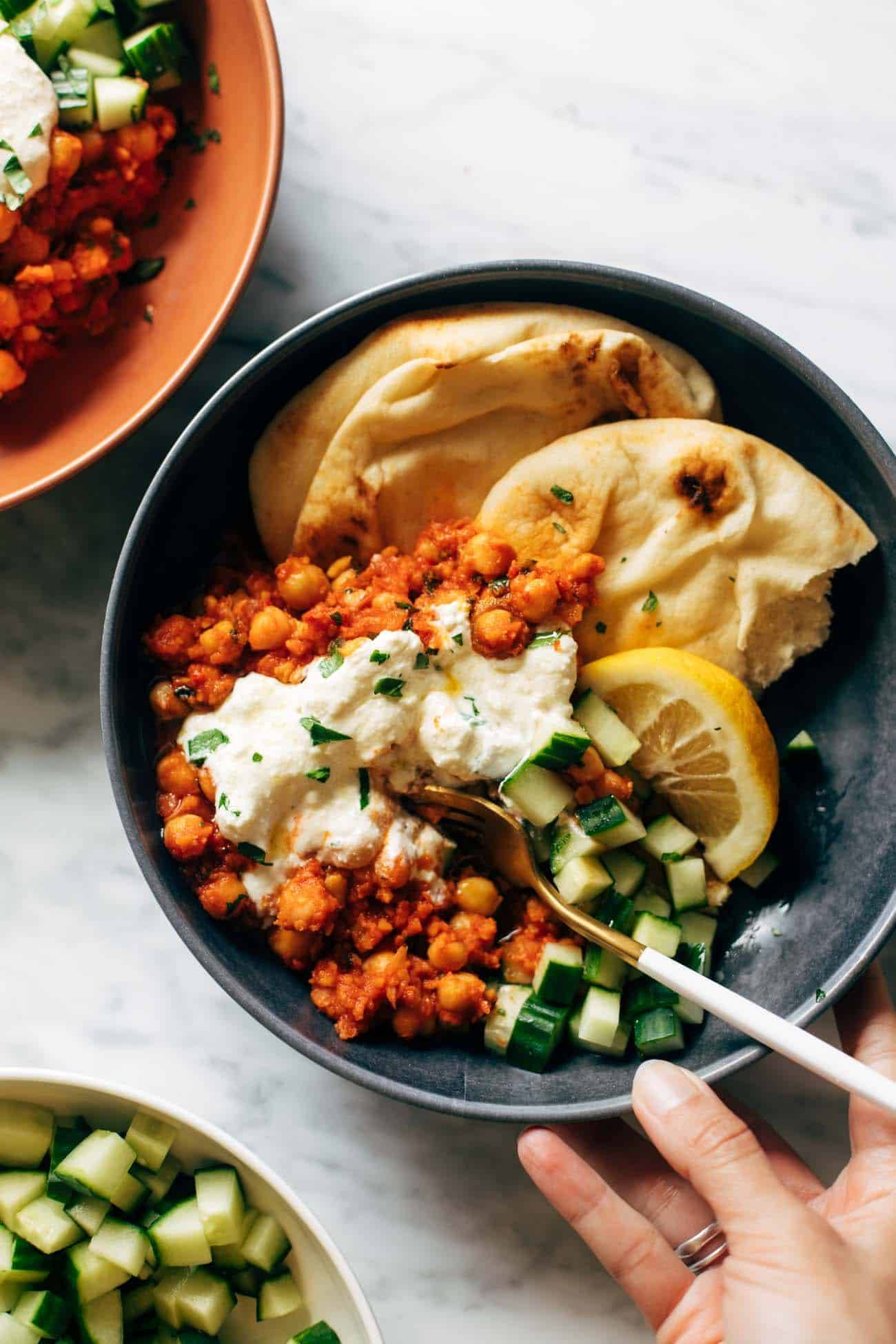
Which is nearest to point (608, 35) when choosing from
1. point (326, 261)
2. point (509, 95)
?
point (509, 95)

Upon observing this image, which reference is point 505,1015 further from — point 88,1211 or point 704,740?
point 88,1211

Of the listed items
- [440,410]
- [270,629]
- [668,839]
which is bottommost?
[668,839]

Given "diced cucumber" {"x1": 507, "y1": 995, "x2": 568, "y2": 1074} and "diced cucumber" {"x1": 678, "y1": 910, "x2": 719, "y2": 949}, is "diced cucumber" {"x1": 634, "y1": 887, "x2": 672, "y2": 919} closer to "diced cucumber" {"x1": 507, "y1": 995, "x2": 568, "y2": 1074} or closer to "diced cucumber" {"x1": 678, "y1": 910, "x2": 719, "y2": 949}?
"diced cucumber" {"x1": 678, "y1": 910, "x2": 719, "y2": 949}

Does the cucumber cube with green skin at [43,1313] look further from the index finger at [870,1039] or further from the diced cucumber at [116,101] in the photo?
the diced cucumber at [116,101]

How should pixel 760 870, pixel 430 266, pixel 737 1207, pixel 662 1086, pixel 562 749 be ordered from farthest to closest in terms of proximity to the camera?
pixel 430 266, pixel 760 870, pixel 562 749, pixel 662 1086, pixel 737 1207

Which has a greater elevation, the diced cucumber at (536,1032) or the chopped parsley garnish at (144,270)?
the chopped parsley garnish at (144,270)

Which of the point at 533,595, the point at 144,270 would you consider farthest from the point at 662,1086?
the point at 144,270

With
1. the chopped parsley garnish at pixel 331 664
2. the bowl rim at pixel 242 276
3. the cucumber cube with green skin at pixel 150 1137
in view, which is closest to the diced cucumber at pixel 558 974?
the chopped parsley garnish at pixel 331 664

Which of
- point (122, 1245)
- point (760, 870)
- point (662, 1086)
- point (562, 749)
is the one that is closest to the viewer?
point (662, 1086)
